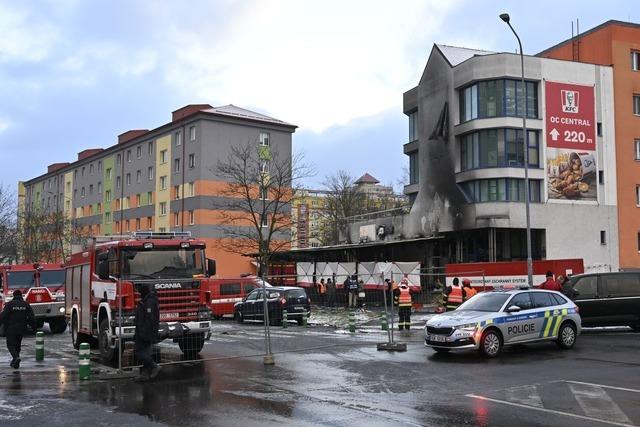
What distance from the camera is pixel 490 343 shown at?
48.3ft

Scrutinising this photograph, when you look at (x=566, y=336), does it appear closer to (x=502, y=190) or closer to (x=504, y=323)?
(x=504, y=323)

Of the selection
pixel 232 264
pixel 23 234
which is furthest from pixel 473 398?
pixel 23 234

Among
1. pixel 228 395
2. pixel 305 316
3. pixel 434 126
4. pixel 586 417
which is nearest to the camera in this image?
pixel 586 417

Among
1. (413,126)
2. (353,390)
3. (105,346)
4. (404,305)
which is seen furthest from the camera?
(413,126)

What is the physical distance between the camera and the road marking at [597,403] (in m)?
8.59

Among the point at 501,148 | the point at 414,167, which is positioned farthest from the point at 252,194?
the point at 501,148

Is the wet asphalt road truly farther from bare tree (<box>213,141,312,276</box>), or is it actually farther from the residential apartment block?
the residential apartment block

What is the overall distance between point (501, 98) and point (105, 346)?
33.8 metres

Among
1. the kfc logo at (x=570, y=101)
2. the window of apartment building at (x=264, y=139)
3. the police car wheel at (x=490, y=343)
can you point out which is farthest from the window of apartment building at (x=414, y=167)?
the police car wheel at (x=490, y=343)

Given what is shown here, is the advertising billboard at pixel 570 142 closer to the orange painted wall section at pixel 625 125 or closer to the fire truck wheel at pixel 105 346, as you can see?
the orange painted wall section at pixel 625 125

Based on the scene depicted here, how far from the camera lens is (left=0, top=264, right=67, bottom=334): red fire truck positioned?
82.1 feet

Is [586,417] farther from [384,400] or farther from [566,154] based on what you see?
[566,154]

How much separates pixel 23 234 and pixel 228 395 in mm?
61513

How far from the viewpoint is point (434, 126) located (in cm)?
4741
